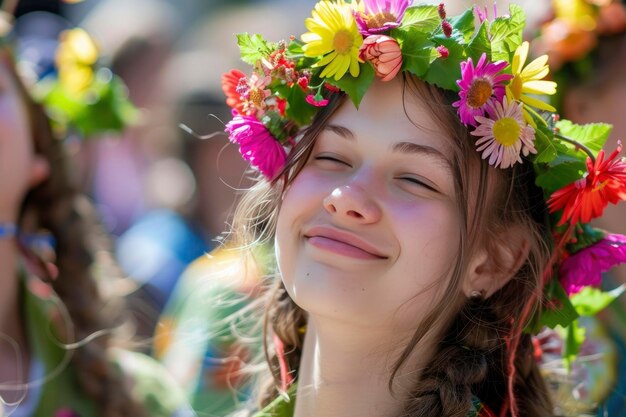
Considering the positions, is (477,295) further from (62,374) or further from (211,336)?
(62,374)

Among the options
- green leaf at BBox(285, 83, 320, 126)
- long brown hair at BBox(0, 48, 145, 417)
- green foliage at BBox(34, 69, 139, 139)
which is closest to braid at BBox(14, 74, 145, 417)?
long brown hair at BBox(0, 48, 145, 417)

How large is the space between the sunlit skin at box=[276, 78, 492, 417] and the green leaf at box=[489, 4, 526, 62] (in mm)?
197

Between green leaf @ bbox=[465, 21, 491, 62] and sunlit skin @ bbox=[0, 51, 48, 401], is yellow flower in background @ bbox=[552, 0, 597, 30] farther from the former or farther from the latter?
sunlit skin @ bbox=[0, 51, 48, 401]

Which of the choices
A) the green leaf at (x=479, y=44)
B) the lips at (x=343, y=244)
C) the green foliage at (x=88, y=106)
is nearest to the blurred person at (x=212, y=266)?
the lips at (x=343, y=244)

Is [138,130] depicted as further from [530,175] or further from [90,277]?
[530,175]

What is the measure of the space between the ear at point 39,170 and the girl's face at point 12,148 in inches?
1.3

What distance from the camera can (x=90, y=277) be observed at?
3441 millimetres

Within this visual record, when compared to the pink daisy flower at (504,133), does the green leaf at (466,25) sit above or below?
above

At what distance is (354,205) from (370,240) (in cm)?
8

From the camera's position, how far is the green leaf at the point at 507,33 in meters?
1.99

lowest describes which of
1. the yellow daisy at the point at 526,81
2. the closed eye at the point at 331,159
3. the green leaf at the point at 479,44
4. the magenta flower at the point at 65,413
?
the magenta flower at the point at 65,413

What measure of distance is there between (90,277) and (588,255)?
1.89 meters

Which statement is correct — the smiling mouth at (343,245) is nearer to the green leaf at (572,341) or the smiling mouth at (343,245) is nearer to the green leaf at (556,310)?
the green leaf at (556,310)

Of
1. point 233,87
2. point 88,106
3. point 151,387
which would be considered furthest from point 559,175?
point 88,106
